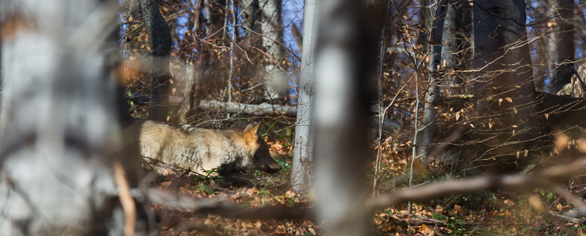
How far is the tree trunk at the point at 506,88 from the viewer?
23.9 feet

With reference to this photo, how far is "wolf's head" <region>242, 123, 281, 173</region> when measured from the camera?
677 cm

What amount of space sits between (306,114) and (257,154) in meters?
1.58

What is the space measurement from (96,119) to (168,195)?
0.51 m

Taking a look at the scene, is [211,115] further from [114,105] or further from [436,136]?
[114,105]

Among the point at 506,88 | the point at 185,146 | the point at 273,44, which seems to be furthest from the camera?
the point at 273,44

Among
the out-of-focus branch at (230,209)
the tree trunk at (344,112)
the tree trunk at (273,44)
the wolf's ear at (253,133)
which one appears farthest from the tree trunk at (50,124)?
the tree trunk at (273,44)

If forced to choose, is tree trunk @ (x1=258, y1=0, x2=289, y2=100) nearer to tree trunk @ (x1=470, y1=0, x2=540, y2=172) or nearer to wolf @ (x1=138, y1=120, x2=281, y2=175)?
wolf @ (x1=138, y1=120, x2=281, y2=175)

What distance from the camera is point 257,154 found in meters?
6.96

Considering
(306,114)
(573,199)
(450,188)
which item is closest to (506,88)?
(306,114)

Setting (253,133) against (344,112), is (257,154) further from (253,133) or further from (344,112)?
(344,112)

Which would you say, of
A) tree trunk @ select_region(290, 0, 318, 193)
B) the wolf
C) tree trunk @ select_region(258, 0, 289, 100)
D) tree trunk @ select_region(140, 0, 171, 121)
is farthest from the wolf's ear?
tree trunk @ select_region(258, 0, 289, 100)

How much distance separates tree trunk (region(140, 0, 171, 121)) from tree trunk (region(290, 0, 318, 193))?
103 inches

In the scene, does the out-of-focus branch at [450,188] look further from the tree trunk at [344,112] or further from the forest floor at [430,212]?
the forest floor at [430,212]

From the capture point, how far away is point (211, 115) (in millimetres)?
8727
